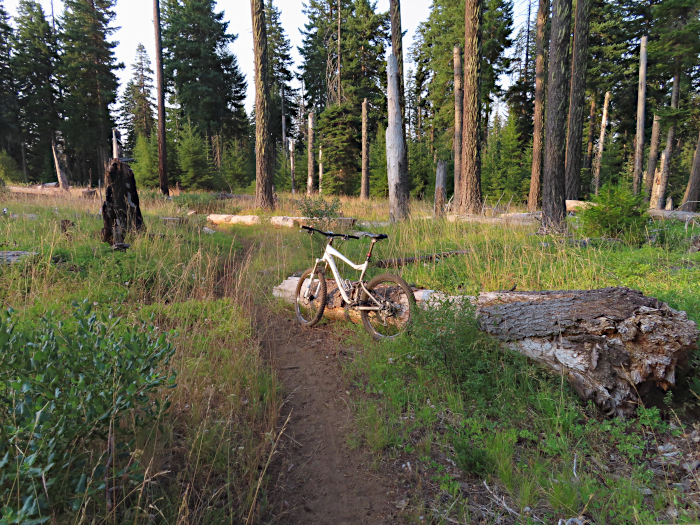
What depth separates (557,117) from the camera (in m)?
8.39

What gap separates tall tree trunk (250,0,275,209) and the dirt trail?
36.8 feet

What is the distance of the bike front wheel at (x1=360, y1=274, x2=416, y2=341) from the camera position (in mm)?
4269

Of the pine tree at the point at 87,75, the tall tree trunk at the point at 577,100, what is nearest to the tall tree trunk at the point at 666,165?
the tall tree trunk at the point at 577,100

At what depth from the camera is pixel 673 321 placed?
2.95m

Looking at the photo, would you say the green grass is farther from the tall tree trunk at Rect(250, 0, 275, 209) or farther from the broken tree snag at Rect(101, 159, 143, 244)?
the tall tree trunk at Rect(250, 0, 275, 209)

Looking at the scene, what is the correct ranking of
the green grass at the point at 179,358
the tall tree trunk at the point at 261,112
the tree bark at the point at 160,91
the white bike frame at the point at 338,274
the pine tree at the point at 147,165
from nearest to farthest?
the green grass at the point at 179,358
the white bike frame at the point at 338,274
the tall tree trunk at the point at 261,112
the tree bark at the point at 160,91
the pine tree at the point at 147,165

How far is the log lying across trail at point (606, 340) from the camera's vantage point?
9.54 feet

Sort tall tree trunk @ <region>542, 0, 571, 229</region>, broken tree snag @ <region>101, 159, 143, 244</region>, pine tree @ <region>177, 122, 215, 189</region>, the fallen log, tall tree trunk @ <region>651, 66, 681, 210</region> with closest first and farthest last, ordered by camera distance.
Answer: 1. the fallen log
2. broken tree snag @ <region>101, 159, 143, 244</region>
3. tall tree trunk @ <region>542, 0, 571, 229</region>
4. tall tree trunk @ <region>651, 66, 681, 210</region>
5. pine tree @ <region>177, 122, 215, 189</region>

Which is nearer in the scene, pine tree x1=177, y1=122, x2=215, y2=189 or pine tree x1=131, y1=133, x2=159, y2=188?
pine tree x1=177, y1=122, x2=215, y2=189

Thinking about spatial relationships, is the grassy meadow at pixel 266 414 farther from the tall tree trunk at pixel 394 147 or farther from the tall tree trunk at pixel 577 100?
the tall tree trunk at pixel 577 100

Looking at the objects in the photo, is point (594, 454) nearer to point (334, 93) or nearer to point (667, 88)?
point (334, 93)

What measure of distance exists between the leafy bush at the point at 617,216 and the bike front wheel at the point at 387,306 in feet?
17.2

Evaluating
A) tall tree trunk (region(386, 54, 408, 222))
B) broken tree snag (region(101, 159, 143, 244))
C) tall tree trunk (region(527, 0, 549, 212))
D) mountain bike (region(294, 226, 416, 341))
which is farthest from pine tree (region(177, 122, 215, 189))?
mountain bike (region(294, 226, 416, 341))

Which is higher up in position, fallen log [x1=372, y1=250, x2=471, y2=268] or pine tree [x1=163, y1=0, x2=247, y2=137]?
pine tree [x1=163, y1=0, x2=247, y2=137]
